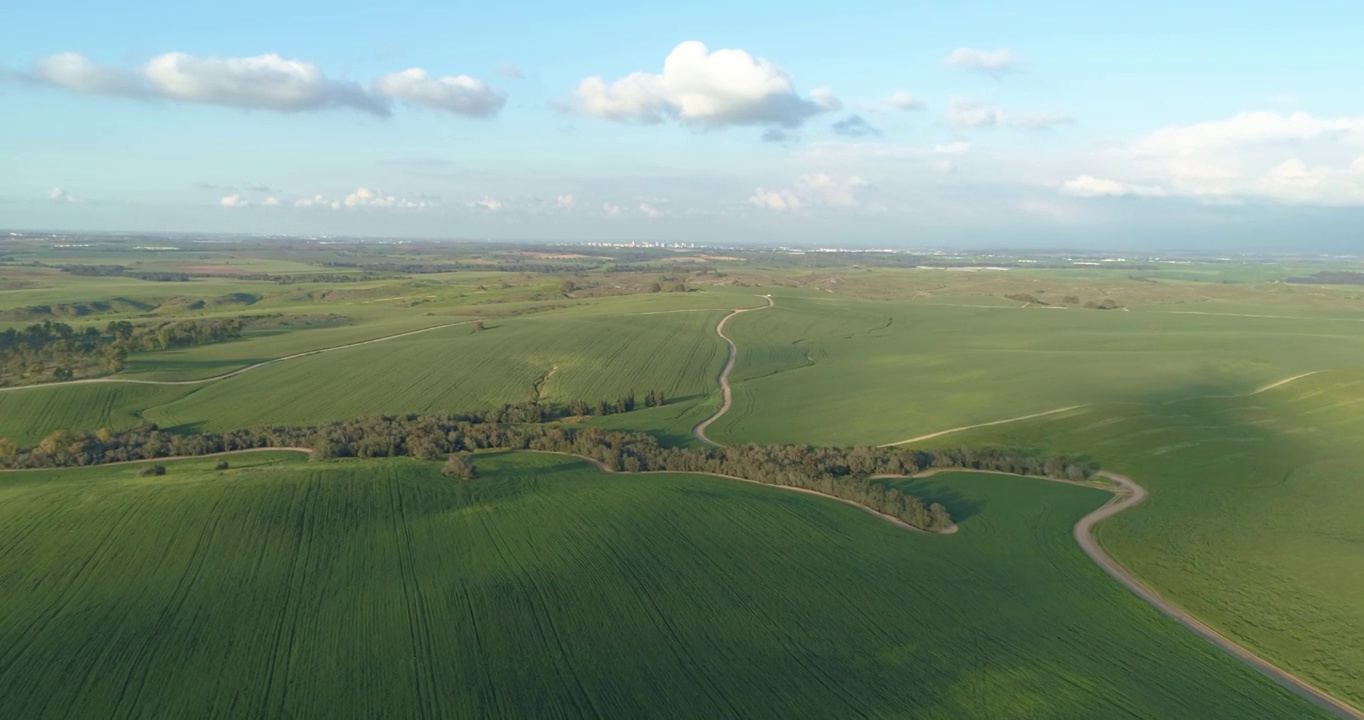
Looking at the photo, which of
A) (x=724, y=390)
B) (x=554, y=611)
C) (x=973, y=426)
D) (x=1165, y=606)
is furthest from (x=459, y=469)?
(x=973, y=426)

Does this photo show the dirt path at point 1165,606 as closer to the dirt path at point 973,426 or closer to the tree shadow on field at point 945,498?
the tree shadow on field at point 945,498

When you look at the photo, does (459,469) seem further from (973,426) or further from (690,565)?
(973,426)

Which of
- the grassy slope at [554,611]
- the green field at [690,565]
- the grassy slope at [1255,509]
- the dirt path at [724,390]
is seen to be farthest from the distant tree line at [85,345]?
the grassy slope at [1255,509]

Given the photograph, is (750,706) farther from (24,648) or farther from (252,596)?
(24,648)

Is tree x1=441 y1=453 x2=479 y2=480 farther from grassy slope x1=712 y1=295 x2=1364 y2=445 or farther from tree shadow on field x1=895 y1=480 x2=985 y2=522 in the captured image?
tree shadow on field x1=895 y1=480 x2=985 y2=522

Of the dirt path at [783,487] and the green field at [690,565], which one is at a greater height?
the green field at [690,565]
